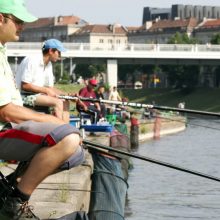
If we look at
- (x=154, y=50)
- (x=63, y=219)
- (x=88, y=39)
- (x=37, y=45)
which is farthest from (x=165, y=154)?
(x=88, y=39)

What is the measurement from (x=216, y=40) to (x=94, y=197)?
107 metres

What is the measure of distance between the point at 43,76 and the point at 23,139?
16.3 ft

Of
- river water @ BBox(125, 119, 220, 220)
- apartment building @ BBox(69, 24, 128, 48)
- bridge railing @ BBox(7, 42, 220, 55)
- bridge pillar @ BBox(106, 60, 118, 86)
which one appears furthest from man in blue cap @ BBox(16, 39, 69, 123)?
apartment building @ BBox(69, 24, 128, 48)

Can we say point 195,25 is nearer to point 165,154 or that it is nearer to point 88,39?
point 88,39

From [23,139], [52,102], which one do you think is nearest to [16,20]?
[23,139]

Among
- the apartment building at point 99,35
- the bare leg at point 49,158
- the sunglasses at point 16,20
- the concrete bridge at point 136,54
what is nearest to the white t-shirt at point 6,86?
the sunglasses at point 16,20

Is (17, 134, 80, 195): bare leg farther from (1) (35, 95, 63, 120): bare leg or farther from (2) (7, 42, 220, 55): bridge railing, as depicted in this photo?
(2) (7, 42, 220, 55): bridge railing

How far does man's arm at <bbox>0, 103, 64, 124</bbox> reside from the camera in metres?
5.48

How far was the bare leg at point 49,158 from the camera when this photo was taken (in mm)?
5352

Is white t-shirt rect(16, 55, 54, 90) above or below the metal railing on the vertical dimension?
above

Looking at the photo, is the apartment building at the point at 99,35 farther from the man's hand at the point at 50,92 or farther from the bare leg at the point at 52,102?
the bare leg at the point at 52,102

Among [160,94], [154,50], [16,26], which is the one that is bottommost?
[160,94]

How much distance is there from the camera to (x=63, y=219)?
18.6ft

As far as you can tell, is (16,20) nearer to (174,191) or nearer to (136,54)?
(174,191)
